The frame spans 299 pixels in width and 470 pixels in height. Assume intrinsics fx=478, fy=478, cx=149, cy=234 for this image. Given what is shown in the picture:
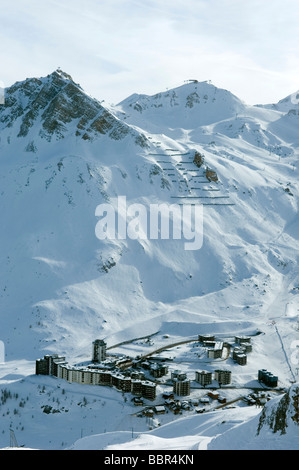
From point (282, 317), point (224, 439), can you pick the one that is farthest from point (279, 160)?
point (224, 439)

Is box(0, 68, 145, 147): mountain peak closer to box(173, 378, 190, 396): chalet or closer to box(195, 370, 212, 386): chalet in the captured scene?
box(195, 370, 212, 386): chalet

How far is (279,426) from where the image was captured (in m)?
28.8

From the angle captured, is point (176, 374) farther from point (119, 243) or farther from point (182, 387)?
point (119, 243)

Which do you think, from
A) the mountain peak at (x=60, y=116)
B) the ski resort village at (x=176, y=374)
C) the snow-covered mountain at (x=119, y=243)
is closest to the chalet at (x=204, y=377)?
the ski resort village at (x=176, y=374)

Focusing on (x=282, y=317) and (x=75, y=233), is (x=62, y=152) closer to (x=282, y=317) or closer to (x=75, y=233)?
(x=75, y=233)

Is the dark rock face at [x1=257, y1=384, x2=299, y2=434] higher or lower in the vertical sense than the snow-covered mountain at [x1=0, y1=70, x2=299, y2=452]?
lower

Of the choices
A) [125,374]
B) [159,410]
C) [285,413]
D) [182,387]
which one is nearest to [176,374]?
[182,387]

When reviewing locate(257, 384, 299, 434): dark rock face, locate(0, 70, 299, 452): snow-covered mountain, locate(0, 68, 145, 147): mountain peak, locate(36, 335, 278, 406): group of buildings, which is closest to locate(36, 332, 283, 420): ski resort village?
locate(36, 335, 278, 406): group of buildings

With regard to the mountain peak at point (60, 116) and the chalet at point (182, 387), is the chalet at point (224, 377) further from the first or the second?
the mountain peak at point (60, 116)

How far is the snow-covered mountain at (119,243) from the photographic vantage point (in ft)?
277

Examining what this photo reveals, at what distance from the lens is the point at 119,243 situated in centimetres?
10156

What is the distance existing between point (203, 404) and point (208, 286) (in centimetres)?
4282

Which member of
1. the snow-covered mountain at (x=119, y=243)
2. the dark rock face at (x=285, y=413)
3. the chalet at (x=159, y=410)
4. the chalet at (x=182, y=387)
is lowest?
the chalet at (x=159, y=410)

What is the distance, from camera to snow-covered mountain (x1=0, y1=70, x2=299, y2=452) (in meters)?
84.4
